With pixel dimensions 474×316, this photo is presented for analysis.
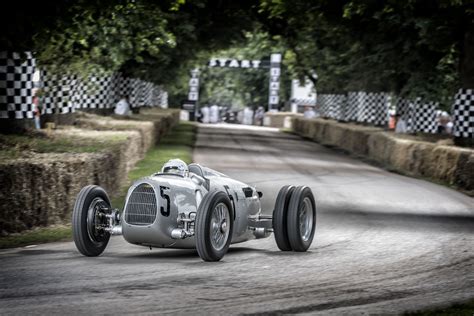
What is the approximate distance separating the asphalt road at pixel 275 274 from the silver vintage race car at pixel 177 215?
0.24 metres

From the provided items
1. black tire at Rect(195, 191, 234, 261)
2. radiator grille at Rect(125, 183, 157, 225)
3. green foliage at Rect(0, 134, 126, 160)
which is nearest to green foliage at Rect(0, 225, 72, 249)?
green foliage at Rect(0, 134, 126, 160)

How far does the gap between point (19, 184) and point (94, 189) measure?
217 cm

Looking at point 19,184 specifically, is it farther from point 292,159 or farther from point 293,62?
point 293,62

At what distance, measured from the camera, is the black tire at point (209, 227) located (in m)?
10.8

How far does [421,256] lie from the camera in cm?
1223

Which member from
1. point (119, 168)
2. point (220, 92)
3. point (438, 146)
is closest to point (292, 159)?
point (438, 146)

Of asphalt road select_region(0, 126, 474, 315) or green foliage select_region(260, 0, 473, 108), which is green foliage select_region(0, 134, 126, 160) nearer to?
asphalt road select_region(0, 126, 474, 315)

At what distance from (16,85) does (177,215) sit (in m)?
11.8

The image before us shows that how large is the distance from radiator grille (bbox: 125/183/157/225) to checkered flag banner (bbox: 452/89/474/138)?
20.0 m

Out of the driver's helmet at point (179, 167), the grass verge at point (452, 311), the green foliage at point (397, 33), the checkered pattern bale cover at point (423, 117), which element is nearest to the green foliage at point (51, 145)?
the driver's helmet at point (179, 167)

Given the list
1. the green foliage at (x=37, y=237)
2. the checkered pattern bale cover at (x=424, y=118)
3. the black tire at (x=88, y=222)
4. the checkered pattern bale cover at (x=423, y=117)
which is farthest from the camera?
the checkered pattern bale cover at (x=424, y=118)

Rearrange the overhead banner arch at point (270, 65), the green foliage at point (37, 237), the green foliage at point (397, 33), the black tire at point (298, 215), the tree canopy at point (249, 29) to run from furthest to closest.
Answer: the overhead banner arch at point (270, 65)
the green foliage at point (397, 33)
the tree canopy at point (249, 29)
the green foliage at point (37, 237)
the black tire at point (298, 215)

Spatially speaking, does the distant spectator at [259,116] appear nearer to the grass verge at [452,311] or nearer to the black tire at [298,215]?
the black tire at [298,215]

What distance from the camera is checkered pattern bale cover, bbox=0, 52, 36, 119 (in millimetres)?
21797
